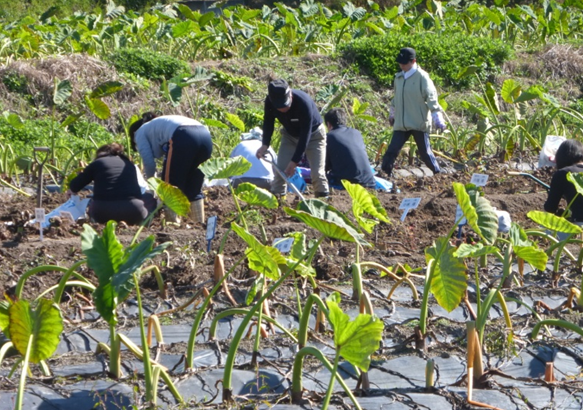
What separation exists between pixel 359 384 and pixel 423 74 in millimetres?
5337

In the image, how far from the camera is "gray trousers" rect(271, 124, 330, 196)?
7418 mm

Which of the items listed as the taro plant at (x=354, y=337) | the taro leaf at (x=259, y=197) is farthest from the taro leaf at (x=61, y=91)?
the taro plant at (x=354, y=337)

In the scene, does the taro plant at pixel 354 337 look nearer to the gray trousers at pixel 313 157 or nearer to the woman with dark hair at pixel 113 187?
the woman with dark hair at pixel 113 187

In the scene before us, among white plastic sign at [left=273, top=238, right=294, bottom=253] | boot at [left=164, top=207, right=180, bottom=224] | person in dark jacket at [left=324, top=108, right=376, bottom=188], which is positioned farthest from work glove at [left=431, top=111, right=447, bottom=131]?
white plastic sign at [left=273, top=238, right=294, bottom=253]

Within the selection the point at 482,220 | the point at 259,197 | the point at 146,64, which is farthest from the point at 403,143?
the point at 482,220

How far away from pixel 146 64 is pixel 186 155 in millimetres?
5844

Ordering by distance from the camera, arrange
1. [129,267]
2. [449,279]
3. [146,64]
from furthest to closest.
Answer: [146,64] → [449,279] → [129,267]

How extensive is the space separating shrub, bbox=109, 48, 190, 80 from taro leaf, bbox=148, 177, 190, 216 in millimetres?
8008

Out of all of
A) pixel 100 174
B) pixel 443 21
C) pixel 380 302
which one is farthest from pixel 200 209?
pixel 443 21

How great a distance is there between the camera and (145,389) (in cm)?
349

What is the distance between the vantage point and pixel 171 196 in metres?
4.14

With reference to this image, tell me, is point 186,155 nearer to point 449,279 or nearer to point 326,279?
point 326,279

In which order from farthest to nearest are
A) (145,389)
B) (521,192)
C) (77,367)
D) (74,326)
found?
(521,192) < (74,326) < (77,367) < (145,389)

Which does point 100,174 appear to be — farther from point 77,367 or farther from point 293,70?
point 293,70
